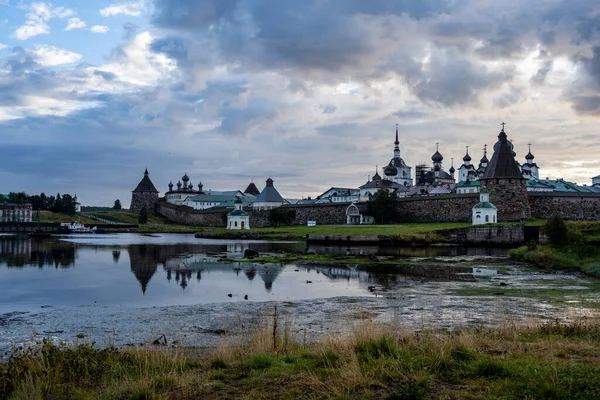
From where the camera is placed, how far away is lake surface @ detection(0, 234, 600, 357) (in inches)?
456

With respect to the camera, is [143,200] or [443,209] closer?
[443,209]

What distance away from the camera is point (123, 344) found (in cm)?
982

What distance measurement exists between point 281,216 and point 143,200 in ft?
145

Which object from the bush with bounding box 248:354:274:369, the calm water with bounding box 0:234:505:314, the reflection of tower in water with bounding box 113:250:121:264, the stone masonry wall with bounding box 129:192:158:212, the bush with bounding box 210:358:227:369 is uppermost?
the stone masonry wall with bounding box 129:192:158:212

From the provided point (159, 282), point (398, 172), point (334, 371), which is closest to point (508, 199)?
point (159, 282)

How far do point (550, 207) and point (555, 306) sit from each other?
1815 inches

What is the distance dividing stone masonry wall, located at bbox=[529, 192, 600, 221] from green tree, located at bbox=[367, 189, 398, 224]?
15.8m

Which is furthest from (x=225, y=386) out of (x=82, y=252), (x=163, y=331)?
(x=82, y=252)

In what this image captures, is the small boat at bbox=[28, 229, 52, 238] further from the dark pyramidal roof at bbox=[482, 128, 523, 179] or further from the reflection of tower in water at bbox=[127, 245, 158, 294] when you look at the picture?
the dark pyramidal roof at bbox=[482, 128, 523, 179]

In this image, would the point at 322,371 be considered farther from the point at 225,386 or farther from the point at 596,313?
the point at 596,313

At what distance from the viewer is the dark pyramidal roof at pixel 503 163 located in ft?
174

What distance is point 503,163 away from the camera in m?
53.5

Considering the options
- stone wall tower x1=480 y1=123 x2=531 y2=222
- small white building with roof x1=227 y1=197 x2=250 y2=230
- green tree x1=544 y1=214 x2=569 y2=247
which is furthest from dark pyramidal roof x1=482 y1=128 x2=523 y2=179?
small white building with roof x1=227 y1=197 x2=250 y2=230

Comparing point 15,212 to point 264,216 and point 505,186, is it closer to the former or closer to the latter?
point 264,216
